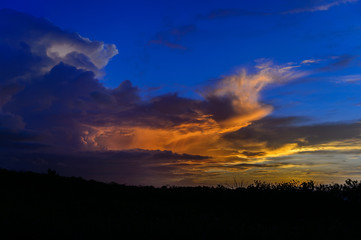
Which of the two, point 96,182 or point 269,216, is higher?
point 96,182

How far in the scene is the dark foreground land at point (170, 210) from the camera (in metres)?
9.66

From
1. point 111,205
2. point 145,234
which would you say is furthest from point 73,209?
point 145,234

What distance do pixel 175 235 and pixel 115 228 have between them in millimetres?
1822

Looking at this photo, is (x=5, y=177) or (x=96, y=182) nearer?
(x=5, y=177)

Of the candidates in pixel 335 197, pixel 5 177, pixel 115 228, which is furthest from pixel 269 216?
pixel 5 177

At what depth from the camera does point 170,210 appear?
14789 mm

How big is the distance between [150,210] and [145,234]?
5.11 metres

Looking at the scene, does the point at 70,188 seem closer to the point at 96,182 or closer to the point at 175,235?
the point at 96,182

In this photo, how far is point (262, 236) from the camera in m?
9.57

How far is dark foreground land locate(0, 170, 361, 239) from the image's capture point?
966cm

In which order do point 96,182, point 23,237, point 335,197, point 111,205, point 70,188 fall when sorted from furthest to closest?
point 96,182, point 70,188, point 335,197, point 111,205, point 23,237

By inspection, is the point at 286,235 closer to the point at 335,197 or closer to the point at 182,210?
the point at 182,210

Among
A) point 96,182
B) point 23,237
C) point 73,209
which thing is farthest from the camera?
point 96,182

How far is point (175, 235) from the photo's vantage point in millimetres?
9359
